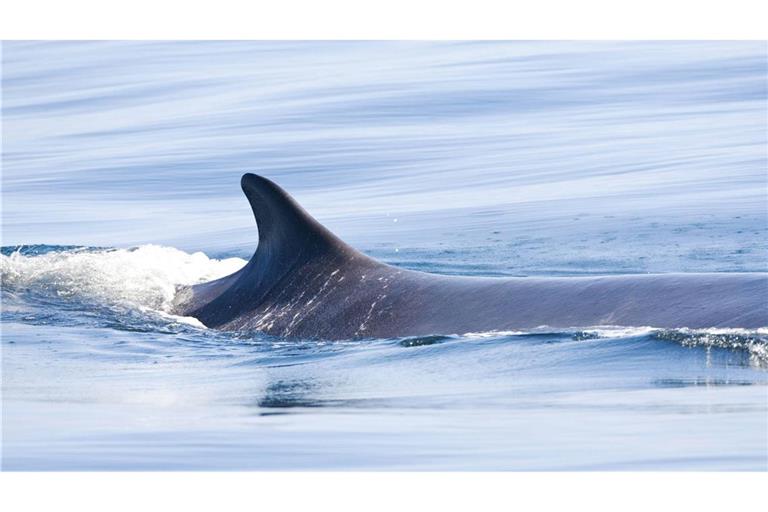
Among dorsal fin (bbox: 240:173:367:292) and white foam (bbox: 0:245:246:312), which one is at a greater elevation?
dorsal fin (bbox: 240:173:367:292)

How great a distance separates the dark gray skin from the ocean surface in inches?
8.7

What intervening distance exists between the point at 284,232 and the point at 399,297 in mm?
1015

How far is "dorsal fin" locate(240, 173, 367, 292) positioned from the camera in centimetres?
1062

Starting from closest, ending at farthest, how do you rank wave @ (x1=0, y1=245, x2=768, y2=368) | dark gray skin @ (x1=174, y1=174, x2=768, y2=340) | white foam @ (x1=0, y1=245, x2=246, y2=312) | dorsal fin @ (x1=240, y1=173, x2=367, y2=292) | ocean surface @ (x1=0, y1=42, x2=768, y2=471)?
ocean surface @ (x1=0, y1=42, x2=768, y2=471)
dark gray skin @ (x1=174, y1=174, x2=768, y2=340)
wave @ (x1=0, y1=245, x2=768, y2=368)
dorsal fin @ (x1=240, y1=173, x2=367, y2=292)
white foam @ (x1=0, y1=245, x2=246, y2=312)

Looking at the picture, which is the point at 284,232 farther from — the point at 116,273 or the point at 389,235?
the point at 389,235

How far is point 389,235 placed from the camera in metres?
16.6

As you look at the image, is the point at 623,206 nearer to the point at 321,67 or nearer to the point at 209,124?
the point at 209,124

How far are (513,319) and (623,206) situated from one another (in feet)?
26.5

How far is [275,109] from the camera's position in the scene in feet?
93.9

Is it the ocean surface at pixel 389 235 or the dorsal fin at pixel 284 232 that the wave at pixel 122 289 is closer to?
the ocean surface at pixel 389 235

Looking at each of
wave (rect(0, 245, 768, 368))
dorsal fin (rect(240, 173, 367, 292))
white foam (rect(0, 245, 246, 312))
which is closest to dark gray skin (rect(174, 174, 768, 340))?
dorsal fin (rect(240, 173, 367, 292))

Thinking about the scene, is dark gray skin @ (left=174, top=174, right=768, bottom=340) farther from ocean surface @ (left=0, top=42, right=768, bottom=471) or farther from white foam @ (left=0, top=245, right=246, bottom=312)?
white foam @ (left=0, top=245, right=246, bottom=312)

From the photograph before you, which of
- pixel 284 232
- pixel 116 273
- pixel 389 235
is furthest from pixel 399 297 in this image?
pixel 389 235

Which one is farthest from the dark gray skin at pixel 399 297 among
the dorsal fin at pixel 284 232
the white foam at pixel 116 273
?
the white foam at pixel 116 273
